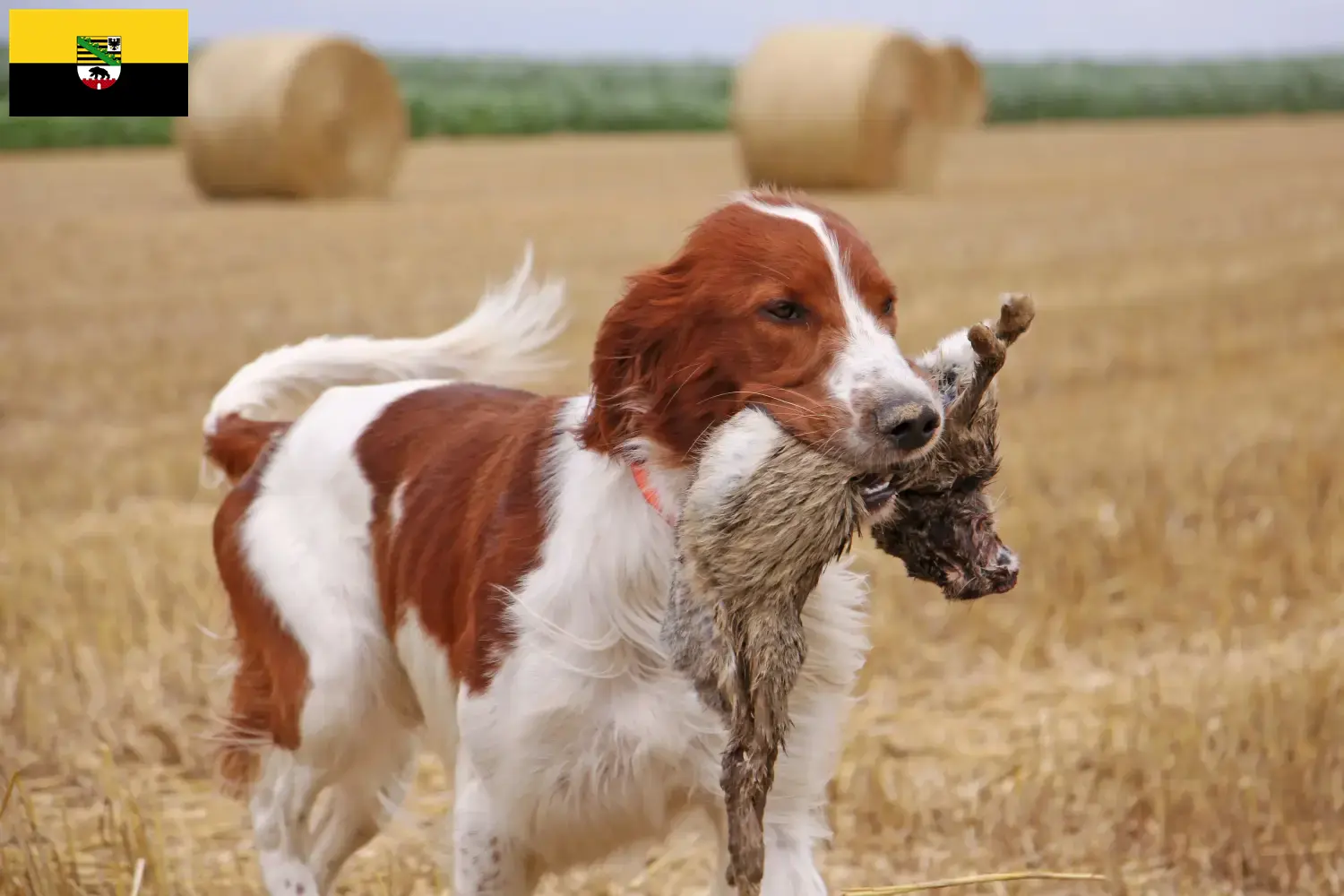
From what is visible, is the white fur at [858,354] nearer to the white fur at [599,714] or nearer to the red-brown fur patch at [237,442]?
the white fur at [599,714]

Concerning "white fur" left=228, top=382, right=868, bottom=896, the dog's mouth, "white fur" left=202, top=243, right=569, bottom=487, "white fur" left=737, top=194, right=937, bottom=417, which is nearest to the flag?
"white fur" left=202, top=243, right=569, bottom=487

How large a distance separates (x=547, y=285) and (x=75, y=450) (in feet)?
12.9

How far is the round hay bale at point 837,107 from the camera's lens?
14.7m

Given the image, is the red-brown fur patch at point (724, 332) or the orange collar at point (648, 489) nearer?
the red-brown fur patch at point (724, 332)

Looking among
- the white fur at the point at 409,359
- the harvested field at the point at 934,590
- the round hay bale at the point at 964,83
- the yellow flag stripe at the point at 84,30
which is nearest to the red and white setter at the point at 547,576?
the white fur at the point at 409,359

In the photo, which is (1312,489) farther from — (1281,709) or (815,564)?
(815,564)

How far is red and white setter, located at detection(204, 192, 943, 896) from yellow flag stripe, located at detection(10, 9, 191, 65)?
5847mm

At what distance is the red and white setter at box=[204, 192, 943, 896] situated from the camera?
8.09ft

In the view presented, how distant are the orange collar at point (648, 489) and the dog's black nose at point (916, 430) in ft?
1.59

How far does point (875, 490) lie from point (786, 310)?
0.99ft

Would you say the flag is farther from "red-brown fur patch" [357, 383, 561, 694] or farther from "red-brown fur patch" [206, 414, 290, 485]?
"red-brown fur patch" [357, 383, 561, 694]

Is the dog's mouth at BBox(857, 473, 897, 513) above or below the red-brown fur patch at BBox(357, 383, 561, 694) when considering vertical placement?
above

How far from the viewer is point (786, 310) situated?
2.45 m

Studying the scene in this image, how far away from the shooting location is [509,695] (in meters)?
2.71
